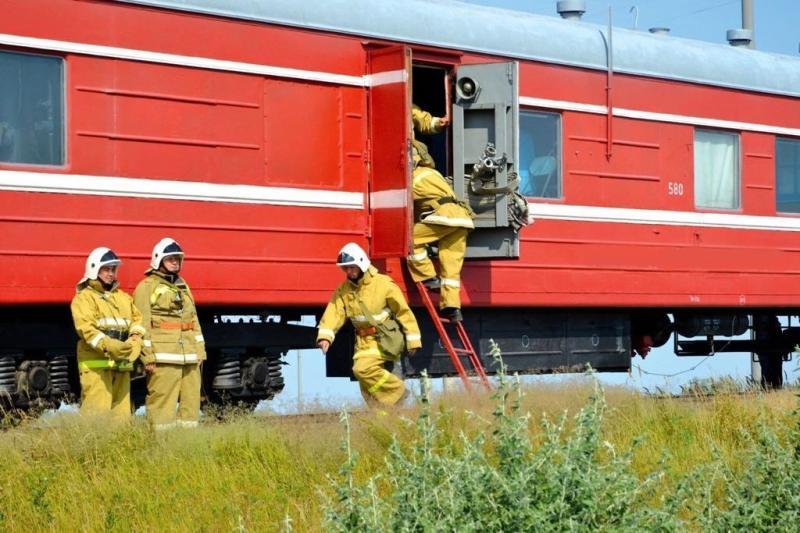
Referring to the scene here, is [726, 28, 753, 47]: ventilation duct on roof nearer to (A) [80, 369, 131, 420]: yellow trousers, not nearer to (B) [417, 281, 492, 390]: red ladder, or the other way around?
(B) [417, 281, 492, 390]: red ladder

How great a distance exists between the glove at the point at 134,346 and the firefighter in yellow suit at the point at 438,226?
120 inches

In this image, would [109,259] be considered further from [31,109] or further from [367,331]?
[367,331]

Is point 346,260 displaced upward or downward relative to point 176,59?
downward

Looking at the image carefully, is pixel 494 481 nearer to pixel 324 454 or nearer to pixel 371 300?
pixel 324 454

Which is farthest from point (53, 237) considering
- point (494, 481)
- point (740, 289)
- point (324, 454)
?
point (740, 289)

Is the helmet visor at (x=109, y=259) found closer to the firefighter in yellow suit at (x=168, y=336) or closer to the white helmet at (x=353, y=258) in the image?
the firefighter in yellow suit at (x=168, y=336)

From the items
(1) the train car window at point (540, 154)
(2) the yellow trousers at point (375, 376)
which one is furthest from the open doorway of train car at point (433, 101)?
(2) the yellow trousers at point (375, 376)

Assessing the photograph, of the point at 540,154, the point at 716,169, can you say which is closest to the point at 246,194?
the point at 540,154

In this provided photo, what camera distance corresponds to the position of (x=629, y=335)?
16.5 meters

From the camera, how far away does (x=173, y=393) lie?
11836 mm

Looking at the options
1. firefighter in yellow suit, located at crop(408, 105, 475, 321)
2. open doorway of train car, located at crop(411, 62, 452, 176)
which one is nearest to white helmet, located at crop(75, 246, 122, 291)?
firefighter in yellow suit, located at crop(408, 105, 475, 321)

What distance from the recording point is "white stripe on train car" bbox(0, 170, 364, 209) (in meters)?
11.6

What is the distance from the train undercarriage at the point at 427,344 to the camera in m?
12.2

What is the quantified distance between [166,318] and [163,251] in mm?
519
